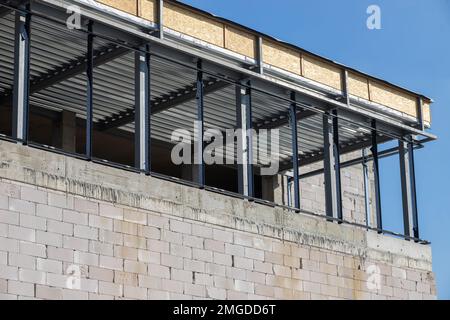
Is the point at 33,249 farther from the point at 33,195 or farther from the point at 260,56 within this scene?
the point at 260,56

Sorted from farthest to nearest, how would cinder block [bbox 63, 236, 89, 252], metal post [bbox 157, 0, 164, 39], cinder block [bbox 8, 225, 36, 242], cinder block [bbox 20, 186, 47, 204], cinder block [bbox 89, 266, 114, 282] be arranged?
metal post [bbox 157, 0, 164, 39]
cinder block [bbox 89, 266, 114, 282]
cinder block [bbox 63, 236, 89, 252]
cinder block [bbox 20, 186, 47, 204]
cinder block [bbox 8, 225, 36, 242]

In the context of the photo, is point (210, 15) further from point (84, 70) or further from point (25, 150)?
point (25, 150)

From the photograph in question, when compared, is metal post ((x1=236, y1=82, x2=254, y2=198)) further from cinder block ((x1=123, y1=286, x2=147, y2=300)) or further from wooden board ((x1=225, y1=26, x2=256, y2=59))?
cinder block ((x1=123, y1=286, x2=147, y2=300))

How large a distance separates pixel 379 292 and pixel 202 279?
5483mm

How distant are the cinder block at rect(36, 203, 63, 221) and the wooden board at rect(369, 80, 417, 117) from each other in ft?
33.8

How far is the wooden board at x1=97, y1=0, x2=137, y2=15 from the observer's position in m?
23.2

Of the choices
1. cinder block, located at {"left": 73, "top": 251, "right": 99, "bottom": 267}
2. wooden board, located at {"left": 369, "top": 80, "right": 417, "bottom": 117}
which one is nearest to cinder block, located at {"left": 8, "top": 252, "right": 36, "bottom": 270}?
cinder block, located at {"left": 73, "top": 251, "right": 99, "bottom": 267}

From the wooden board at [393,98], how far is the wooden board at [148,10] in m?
6.87

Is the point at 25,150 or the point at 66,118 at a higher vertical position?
the point at 66,118

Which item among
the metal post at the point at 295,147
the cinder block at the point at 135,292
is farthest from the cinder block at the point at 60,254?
the metal post at the point at 295,147

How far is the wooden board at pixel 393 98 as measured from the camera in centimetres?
2895

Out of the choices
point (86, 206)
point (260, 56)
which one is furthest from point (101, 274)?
point (260, 56)

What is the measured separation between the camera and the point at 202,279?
23.1 metres

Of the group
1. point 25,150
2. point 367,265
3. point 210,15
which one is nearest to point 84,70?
point 210,15
